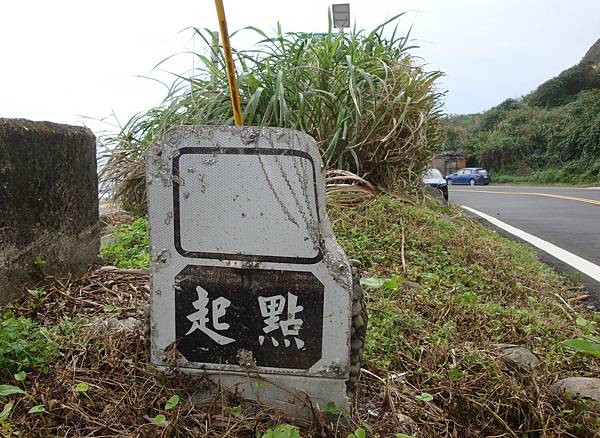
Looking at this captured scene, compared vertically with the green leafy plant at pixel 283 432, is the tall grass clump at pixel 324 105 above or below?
above

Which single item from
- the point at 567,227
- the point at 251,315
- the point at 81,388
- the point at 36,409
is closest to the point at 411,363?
the point at 251,315

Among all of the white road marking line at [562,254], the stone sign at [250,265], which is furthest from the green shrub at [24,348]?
the white road marking line at [562,254]

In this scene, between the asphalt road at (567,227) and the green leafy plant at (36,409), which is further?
the asphalt road at (567,227)

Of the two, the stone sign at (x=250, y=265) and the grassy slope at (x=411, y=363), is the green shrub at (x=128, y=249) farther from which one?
the stone sign at (x=250, y=265)

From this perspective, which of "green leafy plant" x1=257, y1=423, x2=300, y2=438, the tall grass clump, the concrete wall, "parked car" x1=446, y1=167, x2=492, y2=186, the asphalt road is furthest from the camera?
"parked car" x1=446, y1=167, x2=492, y2=186

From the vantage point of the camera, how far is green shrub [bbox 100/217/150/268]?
2.76 metres

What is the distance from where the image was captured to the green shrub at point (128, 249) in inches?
109

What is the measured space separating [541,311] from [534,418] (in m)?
1.30

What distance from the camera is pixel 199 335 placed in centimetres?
149

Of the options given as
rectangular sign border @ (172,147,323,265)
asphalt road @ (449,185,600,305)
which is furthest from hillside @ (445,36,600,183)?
rectangular sign border @ (172,147,323,265)

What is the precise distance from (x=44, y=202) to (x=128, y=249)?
86 cm

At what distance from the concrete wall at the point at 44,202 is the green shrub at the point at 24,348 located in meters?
0.38

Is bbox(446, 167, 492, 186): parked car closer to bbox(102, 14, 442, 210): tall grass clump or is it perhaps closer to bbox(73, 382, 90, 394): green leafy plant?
bbox(102, 14, 442, 210): tall grass clump

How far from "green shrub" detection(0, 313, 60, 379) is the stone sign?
14.9 inches
